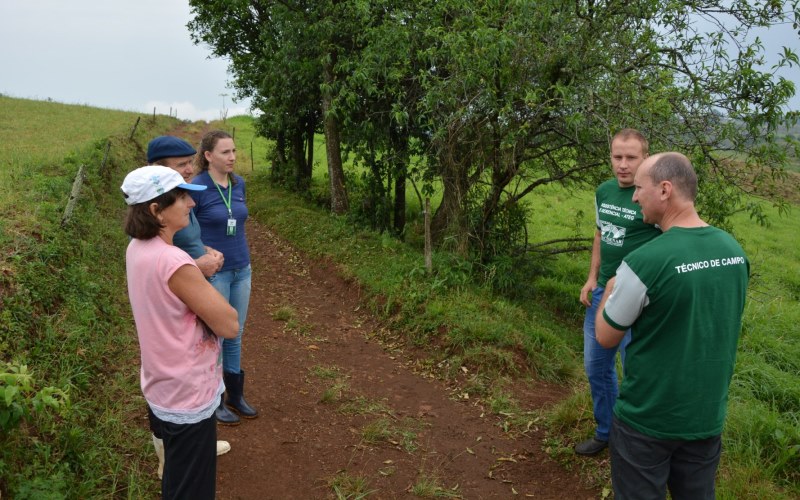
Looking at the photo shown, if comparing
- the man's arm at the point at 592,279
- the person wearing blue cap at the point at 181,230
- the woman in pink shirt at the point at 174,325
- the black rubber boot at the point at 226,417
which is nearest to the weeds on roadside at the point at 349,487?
the black rubber boot at the point at 226,417

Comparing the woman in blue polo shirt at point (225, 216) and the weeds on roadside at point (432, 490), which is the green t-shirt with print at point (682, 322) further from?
the woman in blue polo shirt at point (225, 216)

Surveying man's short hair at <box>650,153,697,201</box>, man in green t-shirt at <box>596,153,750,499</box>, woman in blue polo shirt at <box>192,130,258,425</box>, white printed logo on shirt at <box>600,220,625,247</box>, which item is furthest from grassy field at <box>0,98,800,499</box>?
man's short hair at <box>650,153,697,201</box>

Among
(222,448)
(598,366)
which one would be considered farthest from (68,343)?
(598,366)

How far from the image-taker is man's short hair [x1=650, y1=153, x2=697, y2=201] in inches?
95.1

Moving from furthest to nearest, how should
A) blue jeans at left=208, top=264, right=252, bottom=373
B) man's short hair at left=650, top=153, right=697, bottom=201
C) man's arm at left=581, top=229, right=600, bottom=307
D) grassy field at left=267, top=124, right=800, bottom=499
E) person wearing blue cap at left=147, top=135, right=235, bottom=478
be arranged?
blue jeans at left=208, top=264, right=252, bottom=373
man's arm at left=581, top=229, right=600, bottom=307
grassy field at left=267, top=124, right=800, bottom=499
person wearing blue cap at left=147, top=135, right=235, bottom=478
man's short hair at left=650, top=153, right=697, bottom=201

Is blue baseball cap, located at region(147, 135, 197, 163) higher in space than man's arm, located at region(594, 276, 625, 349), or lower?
higher

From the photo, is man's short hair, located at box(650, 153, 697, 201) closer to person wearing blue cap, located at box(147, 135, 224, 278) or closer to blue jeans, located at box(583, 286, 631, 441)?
blue jeans, located at box(583, 286, 631, 441)

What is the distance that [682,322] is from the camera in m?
2.34

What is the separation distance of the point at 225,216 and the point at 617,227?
9.82 feet

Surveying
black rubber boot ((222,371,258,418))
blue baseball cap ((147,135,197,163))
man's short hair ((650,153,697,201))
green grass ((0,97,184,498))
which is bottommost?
black rubber boot ((222,371,258,418))

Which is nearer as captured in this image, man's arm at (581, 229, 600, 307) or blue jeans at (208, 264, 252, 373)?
man's arm at (581, 229, 600, 307)

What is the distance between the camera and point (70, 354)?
464 centimetres

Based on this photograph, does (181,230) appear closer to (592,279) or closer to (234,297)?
(234,297)

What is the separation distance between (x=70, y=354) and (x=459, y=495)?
358 cm
